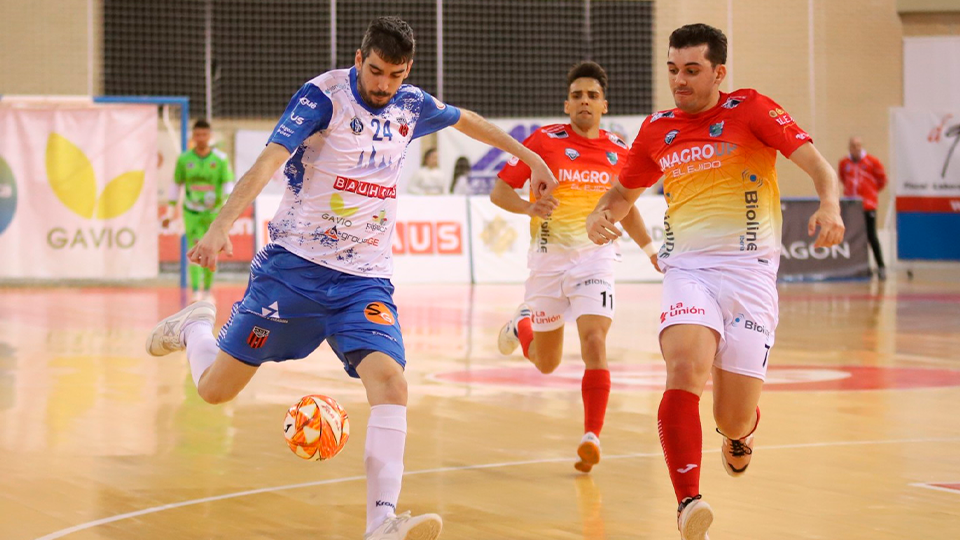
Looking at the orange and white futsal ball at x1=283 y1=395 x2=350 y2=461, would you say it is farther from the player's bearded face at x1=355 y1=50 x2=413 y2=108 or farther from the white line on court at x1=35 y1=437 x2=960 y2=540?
the player's bearded face at x1=355 y1=50 x2=413 y2=108

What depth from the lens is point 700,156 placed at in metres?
5.55

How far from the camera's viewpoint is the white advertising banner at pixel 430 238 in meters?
20.8

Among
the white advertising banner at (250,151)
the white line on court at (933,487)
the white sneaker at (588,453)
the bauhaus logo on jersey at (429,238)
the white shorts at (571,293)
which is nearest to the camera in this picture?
the white line on court at (933,487)

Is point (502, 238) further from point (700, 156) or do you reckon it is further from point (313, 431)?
point (313, 431)

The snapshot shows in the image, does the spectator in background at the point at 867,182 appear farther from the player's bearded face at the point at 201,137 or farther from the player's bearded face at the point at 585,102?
the player's bearded face at the point at 585,102

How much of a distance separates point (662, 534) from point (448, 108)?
2159 mm

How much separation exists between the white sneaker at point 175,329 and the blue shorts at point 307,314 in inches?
49.1

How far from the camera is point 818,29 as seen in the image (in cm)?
2642

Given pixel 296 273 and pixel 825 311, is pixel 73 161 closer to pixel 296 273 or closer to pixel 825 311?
pixel 825 311

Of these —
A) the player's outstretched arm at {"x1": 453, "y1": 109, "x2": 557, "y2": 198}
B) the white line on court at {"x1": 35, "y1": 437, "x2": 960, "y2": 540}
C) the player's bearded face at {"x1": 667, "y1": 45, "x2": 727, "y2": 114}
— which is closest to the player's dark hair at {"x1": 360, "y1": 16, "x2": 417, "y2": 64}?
the player's outstretched arm at {"x1": 453, "y1": 109, "x2": 557, "y2": 198}

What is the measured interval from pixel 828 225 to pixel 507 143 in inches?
62.0

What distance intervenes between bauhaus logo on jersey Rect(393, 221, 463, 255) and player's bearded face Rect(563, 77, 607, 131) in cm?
1304

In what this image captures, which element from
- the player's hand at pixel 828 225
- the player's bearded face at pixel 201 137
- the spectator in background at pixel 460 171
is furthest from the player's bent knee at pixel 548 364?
the spectator in background at pixel 460 171

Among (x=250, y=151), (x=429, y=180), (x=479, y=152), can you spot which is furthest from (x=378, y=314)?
(x=250, y=151)
